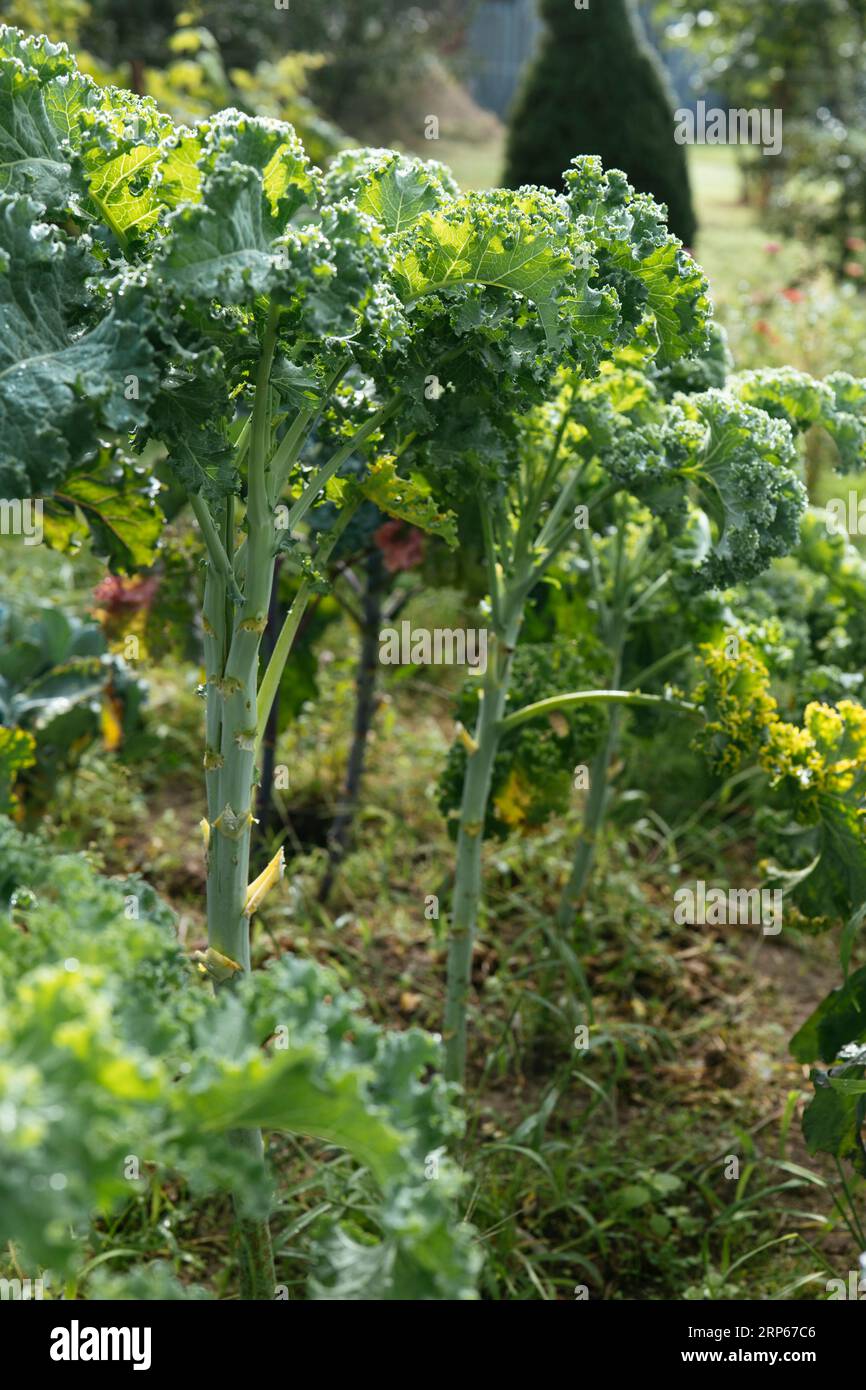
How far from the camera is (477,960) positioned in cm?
325

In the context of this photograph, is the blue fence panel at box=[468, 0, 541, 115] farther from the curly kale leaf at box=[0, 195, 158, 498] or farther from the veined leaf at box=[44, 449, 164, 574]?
the curly kale leaf at box=[0, 195, 158, 498]

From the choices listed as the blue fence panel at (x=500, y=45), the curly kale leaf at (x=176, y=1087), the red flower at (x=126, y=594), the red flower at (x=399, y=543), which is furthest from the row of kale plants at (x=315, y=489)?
the blue fence panel at (x=500, y=45)

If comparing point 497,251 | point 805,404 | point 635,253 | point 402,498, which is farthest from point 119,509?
point 805,404

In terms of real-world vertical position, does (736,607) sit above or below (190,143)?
below

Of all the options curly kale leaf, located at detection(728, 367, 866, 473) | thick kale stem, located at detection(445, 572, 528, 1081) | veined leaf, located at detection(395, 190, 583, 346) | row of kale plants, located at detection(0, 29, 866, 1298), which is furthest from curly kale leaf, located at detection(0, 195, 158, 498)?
curly kale leaf, located at detection(728, 367, 866, 473)

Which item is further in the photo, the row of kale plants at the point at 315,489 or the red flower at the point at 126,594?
the red flower at the point at 126,594

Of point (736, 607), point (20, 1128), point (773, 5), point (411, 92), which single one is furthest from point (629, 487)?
point (411, 92)

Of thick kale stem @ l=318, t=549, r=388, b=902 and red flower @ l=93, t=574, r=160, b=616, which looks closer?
red flower @ l=93, t=574, r=160, b=616

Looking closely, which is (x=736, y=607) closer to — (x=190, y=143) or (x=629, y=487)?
(x=629, y=487)

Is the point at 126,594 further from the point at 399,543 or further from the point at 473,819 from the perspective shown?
the point at 473,819

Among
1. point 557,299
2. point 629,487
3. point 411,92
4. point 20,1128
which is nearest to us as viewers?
point 20,1128

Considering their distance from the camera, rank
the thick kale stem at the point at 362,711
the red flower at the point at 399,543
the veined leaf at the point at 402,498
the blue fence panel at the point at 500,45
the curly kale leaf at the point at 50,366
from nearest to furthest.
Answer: the curly kale leaf at the point at 50,366
the veined leaf at the point at 402,498
the red flower at the point at 399,543
the thick kale stem at the point at 362,711
the blue fence panel at the point at 500,45

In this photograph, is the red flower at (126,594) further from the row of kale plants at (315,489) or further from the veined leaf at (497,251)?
the veined leaf at (497,251)

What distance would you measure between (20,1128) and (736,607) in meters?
2.14
